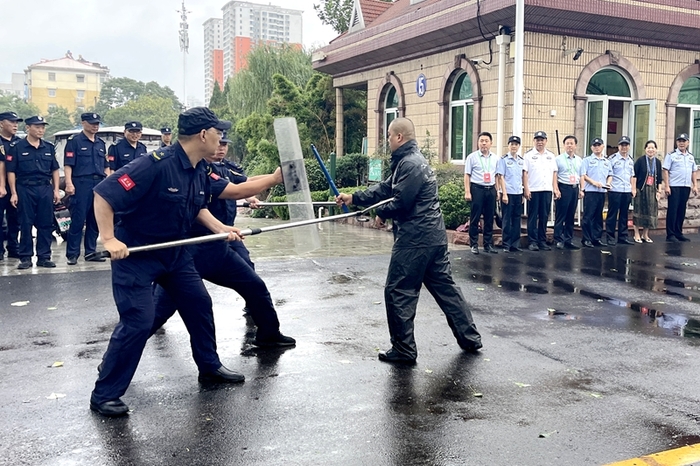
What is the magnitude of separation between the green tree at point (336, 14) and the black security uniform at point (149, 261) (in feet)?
91.4

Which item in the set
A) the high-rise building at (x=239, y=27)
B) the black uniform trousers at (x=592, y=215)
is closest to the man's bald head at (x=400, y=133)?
the black uniform trousers at (x=592, y=215)

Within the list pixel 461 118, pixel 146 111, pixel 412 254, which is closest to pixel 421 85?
pixel 461 118

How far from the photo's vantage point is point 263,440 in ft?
13.1

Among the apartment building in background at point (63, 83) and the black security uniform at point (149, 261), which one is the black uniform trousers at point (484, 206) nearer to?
the black security uniform at point (149, 261)

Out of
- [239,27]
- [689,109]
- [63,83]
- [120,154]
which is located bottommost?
[120,154]

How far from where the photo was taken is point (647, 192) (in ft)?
43.4

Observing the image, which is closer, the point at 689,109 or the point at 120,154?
the point at 120,154

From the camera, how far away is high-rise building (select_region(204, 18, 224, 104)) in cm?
9856

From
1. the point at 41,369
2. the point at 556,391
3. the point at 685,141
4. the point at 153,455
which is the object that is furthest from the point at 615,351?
the point at 685,141

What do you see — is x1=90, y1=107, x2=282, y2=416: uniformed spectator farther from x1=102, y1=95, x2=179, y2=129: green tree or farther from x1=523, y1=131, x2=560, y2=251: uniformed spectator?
x1=102, y1=95, x2=179, y2=129: green tree

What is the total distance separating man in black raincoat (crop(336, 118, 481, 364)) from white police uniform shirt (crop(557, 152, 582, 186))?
23.5 feet

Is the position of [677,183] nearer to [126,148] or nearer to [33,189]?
[126,148]

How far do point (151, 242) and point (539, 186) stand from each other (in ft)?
28.5

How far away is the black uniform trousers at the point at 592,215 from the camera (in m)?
12.7
